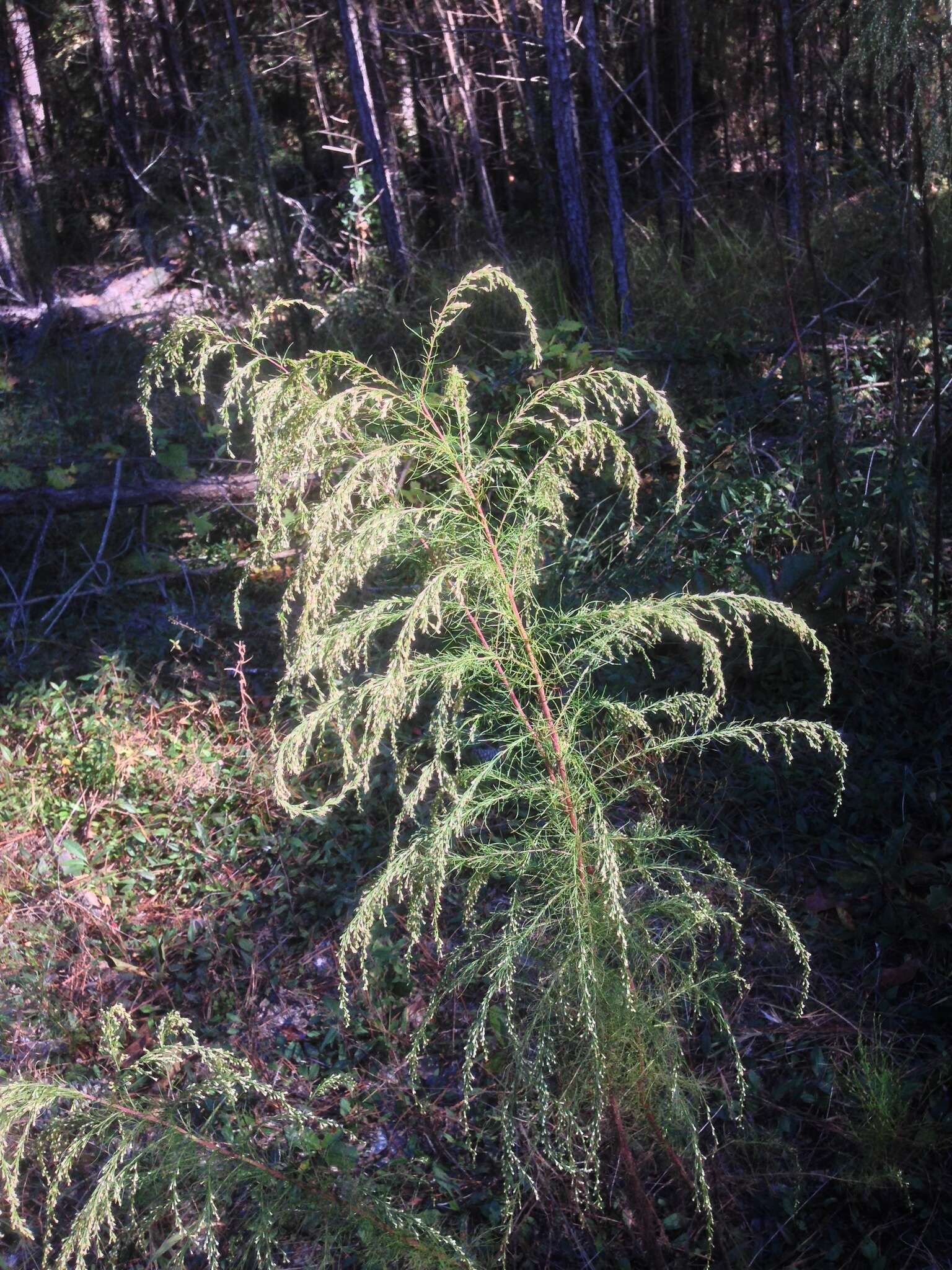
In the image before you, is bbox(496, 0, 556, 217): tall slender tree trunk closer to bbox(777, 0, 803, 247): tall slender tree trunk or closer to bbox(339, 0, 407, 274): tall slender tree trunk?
bbox(339, 0, 407, 274): tall slender tree trunk

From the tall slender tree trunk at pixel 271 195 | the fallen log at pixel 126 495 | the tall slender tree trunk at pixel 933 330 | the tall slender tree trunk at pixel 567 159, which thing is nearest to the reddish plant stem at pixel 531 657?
the tall slender tree trunk at pixel 933 330

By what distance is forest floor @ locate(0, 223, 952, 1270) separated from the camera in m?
2.60

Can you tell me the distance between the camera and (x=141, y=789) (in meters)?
4.38

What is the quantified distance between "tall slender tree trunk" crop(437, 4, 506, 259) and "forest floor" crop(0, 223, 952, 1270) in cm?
331

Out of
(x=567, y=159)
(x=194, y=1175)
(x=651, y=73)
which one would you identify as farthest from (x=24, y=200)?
(x=194, y=1175)

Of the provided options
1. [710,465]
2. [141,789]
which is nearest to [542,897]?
[141,789]

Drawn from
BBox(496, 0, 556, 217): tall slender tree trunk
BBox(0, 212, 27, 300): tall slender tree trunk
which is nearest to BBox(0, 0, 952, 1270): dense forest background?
BBox(496, 0, 556, 217): tall slender tree trunk

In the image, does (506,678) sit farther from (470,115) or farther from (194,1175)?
(470,115)

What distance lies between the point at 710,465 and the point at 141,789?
307cm

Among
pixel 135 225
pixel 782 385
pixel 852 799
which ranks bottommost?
pixel 852 799

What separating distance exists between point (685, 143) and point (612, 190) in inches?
76.9

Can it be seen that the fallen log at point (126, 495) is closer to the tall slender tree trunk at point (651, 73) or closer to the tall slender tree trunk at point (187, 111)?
the tall slender tree trunk at point (187, 111)

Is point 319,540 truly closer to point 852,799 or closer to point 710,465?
point 852,799

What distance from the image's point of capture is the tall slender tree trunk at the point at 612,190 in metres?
6.39
